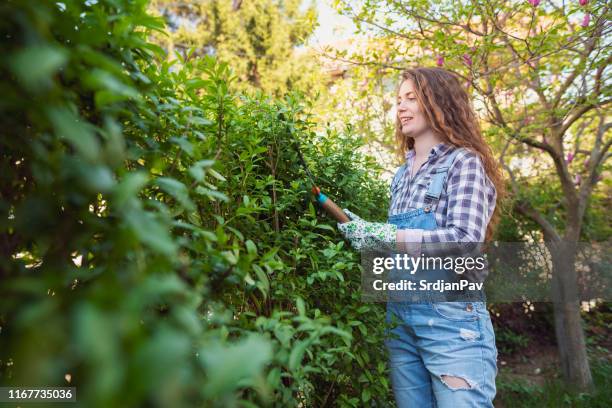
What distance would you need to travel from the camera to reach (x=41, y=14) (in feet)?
1.70

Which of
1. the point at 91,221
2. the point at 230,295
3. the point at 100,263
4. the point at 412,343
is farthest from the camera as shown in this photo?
the point at 412,343

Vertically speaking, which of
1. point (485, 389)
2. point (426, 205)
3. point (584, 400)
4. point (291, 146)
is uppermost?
point (291, 146)

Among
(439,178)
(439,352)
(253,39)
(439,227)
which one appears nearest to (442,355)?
(439,352)

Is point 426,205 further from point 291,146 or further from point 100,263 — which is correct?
point 100,263

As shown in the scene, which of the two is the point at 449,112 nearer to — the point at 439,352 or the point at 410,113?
the point at 410,113

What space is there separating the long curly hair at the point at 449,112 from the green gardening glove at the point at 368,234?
1.82 feet

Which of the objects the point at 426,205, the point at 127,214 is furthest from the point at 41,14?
the point at 426,205

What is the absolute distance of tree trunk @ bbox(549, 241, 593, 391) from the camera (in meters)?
4.18

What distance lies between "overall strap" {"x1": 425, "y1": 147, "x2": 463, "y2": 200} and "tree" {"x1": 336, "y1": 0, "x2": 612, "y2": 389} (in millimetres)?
1377

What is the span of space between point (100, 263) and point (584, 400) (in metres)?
4.49

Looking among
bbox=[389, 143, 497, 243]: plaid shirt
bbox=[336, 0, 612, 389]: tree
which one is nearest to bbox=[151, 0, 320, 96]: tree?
bbox=[336, 0, 612, 389]: tree

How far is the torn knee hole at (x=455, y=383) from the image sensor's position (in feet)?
5.47

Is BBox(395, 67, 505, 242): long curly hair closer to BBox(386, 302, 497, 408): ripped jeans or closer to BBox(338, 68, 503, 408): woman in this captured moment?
BBox(338, 68, 503, 408): woman

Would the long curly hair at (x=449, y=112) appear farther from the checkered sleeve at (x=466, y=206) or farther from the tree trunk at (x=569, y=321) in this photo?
the tree trunk at (x=569, y=321)
